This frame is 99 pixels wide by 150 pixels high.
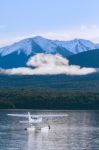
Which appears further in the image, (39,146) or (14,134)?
(14,134)

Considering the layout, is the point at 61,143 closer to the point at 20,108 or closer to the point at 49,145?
the point at 49,145

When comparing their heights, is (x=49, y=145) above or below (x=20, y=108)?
above

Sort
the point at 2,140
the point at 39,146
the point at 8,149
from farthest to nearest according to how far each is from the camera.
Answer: the point at 2,140 < the point at 39,146 < the point at 8,149

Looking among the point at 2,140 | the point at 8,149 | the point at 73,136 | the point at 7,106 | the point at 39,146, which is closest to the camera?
the point at 8,149

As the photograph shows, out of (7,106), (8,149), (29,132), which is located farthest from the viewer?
(7,106)

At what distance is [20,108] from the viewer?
200 meters

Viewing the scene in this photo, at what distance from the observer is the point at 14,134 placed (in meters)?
90.0

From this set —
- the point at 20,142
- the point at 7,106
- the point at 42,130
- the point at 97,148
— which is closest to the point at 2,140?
the point at 20,142

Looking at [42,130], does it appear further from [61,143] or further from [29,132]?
[61,143]

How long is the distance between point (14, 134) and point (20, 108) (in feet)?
361

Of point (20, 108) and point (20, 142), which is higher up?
point (20, 142)

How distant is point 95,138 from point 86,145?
401 inches

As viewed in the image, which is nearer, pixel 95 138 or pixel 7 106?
pixel 95 138

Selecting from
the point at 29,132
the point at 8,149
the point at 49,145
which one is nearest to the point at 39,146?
the point at 49,145
